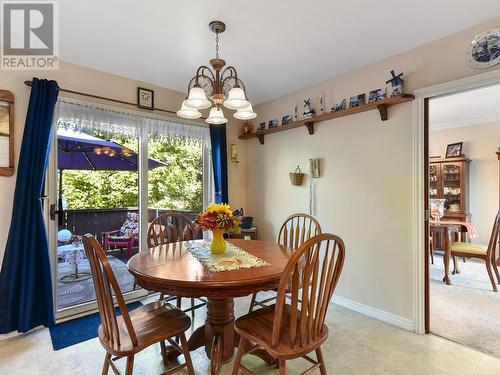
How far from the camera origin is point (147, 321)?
1621 millimetres

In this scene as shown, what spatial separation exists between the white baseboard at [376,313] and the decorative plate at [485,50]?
7.02 feet

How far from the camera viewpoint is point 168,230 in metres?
2.67

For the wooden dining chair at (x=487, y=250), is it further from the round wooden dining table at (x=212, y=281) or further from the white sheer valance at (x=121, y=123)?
the white sheer valance at (x=121, y=123)

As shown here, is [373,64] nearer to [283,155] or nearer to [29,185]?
[283,155]

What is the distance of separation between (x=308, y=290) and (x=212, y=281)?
493 mm

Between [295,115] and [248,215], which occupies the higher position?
[295,115]

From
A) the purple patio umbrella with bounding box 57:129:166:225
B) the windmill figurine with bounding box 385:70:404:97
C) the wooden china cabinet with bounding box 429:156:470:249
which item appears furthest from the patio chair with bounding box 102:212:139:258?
the wooden china cabinet with bounding box 429:156:470:249

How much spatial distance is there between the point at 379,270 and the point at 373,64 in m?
2.00

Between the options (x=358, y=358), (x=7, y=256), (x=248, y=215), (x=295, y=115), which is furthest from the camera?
(x=248, y=215)

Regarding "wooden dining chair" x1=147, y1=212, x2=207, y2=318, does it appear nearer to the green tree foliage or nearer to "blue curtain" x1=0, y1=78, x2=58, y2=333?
the green tree foliage

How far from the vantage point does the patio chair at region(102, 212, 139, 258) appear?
3.25 metres

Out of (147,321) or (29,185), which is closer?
(147,321)

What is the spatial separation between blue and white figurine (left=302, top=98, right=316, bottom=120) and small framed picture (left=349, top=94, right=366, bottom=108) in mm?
452

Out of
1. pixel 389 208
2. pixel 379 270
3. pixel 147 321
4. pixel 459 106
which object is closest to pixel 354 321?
pixel 379 270
